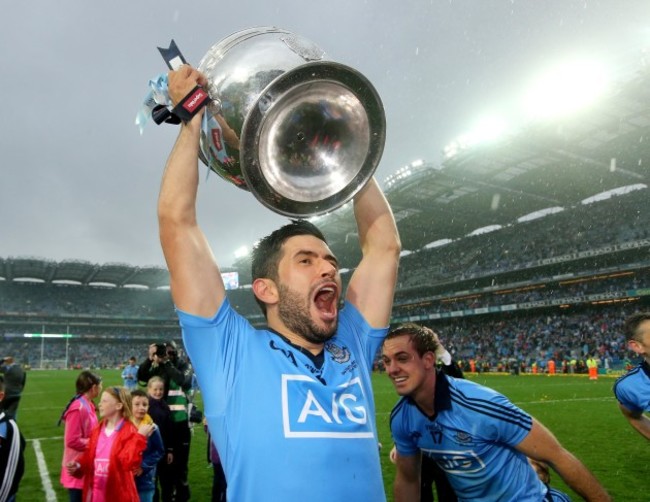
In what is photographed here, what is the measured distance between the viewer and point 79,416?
18.2ft

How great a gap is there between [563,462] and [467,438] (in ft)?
1.59

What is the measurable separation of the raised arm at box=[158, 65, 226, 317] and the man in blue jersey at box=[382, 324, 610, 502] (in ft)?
5.12

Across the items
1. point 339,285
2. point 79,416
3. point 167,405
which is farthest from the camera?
point 167,405

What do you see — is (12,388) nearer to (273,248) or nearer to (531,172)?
(273,248)

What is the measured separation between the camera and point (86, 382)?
6.00 metres

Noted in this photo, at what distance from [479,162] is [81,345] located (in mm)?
56250

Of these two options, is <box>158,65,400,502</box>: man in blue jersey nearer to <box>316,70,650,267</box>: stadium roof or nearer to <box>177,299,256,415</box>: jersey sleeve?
<box>177,299,256,415</box>: jersey sleeve

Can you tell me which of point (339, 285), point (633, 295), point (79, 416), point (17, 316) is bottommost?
point (79, 416)

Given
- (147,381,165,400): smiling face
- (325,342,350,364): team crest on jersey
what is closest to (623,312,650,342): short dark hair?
(325,342,350,364): team crest on jersey

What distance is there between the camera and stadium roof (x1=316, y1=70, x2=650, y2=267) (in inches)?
1000

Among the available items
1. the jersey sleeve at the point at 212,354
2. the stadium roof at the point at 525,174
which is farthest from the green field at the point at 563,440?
the stadium roof at the point at 525,174

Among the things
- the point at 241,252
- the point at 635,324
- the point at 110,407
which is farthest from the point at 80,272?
the point at 635,324

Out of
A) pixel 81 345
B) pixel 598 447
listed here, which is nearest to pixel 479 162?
pixel 598 447

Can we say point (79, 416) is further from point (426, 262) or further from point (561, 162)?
point (426, 262)
